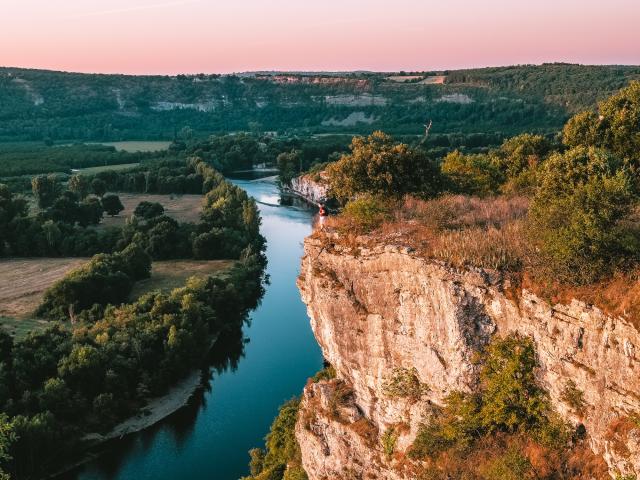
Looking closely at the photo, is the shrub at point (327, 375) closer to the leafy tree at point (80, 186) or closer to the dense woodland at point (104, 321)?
the dense woodland at point (104, 321)

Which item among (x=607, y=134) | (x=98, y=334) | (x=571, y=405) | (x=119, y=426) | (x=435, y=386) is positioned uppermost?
(x=607, y=134)

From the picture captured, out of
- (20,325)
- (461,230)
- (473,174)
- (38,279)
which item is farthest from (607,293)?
(38,279)

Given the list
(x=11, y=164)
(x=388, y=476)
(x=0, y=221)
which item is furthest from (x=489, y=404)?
(x=11, y=164)

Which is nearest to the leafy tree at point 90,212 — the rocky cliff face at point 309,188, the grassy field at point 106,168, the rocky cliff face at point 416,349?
the rocky cliff face at point 309,188

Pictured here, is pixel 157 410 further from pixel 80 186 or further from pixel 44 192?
pixel 80 186

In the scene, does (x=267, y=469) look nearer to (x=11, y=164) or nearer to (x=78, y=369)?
(x=78, y=369)

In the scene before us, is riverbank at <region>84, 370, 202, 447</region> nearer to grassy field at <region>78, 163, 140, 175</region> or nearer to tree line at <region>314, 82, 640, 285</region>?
tree line at <region>314, 82, 640, 285</region>
